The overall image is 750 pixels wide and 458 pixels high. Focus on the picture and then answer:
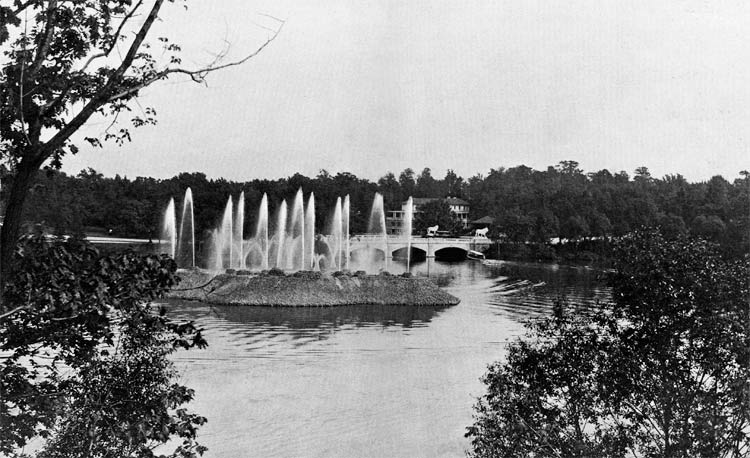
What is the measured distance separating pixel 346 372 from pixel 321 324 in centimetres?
911

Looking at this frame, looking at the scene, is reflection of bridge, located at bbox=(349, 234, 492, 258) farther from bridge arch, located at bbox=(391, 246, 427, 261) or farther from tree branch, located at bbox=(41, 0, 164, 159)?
tree branch, located at bbox=(41, 0, 164, 159)

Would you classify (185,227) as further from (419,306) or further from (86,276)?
(86,276)

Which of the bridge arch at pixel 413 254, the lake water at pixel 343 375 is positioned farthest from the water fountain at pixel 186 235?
the lake water at pixel 343 375

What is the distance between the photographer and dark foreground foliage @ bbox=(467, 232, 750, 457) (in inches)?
345

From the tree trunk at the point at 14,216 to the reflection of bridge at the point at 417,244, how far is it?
2306 inches

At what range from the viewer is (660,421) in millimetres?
9320

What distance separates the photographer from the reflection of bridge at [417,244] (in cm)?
6831

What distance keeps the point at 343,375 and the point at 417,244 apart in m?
54.8

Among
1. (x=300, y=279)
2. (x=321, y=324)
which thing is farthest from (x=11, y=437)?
(x=300, y=279)

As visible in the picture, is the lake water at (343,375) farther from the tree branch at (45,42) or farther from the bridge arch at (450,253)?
the bridge arch at (450,253)

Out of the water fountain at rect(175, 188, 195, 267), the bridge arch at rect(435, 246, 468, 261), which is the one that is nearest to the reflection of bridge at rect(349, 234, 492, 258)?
the bridge arch at rect(435, 246, 468, 261)

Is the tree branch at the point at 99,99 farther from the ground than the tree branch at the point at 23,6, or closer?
closer

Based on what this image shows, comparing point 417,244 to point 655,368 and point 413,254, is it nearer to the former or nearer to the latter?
point 413,254

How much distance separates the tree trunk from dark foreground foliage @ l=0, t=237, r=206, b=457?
4.6 inches
